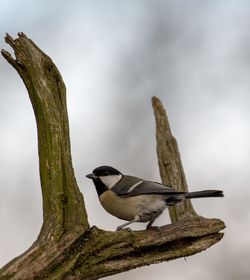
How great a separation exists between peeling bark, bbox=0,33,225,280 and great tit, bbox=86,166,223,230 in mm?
521

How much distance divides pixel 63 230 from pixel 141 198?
1328mm

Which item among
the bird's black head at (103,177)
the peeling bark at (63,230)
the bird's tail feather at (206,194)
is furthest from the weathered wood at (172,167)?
the peeling bark at (63,230)

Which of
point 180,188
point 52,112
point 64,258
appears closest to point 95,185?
point 180,188

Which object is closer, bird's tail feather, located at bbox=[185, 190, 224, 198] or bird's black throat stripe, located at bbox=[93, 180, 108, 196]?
bird's tail feather, located at bbox=[185, 190, 224, 198]

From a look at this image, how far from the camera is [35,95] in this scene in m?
4.98

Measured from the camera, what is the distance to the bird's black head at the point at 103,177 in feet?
19.8

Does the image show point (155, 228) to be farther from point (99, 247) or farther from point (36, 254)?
point (36, 254)

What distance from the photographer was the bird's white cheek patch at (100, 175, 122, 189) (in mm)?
5979

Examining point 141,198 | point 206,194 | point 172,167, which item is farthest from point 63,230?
point 172,167

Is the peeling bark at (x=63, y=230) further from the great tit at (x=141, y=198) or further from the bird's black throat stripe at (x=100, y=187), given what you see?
the bird's black throat stripe at (x=100, y=187)

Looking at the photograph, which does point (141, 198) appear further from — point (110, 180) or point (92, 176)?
point (92, 176)

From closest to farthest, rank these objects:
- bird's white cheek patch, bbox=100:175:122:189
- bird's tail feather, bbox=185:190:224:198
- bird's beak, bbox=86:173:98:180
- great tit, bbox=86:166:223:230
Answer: bird's tail feather, bbox=185:190:224:198 → great tit, bbox=86:166:223:230 → bird's white cheek patch, bbox=100:175:122:189 → bird's beak, bbox=86:173:98:180

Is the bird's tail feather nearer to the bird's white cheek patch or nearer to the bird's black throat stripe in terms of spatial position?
the bird's white cheek patch

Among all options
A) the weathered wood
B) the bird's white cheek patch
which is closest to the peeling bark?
the bird's white cheek patch
